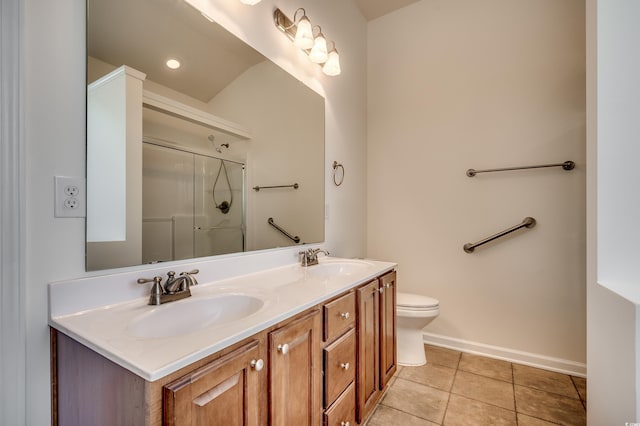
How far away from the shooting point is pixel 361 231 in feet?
8.48

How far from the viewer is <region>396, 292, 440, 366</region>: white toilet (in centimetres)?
194

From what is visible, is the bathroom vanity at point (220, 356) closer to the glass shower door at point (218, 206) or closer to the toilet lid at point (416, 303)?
the glass shower door at point (218, 206)

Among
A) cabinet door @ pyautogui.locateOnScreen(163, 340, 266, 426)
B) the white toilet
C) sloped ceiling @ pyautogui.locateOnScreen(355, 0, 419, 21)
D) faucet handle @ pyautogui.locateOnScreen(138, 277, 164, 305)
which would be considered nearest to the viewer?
cabinet door @ pyautogui.locateOnScreen(163, 340, 266, 426)

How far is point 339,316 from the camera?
1150 mm

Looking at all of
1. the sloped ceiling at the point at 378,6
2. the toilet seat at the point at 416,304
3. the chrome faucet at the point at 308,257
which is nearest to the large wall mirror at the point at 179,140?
the chrome faucet at the point at 308,257

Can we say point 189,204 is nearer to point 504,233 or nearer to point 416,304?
point 416,304

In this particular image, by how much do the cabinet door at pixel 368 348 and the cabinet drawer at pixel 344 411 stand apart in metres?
0.05

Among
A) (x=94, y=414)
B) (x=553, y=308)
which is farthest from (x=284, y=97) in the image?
(x=553, y=308)

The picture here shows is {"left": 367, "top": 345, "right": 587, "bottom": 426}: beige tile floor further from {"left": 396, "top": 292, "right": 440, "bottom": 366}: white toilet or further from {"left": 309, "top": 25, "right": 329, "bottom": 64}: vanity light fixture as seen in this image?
{"left": 309, "top": 25, "right": 329, "bottom": 64}: vanity light fixture

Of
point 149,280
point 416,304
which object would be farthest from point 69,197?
point 416,304

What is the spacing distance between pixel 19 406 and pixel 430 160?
2563 millimetres

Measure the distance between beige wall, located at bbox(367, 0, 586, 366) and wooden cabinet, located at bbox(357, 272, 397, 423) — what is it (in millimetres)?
885

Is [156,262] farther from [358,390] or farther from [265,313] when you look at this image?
[358,390]

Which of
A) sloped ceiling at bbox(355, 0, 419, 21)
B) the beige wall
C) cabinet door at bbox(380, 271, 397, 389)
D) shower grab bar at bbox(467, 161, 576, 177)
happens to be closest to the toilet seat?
cabinet door at bbox(380, 271, 397, 389)
